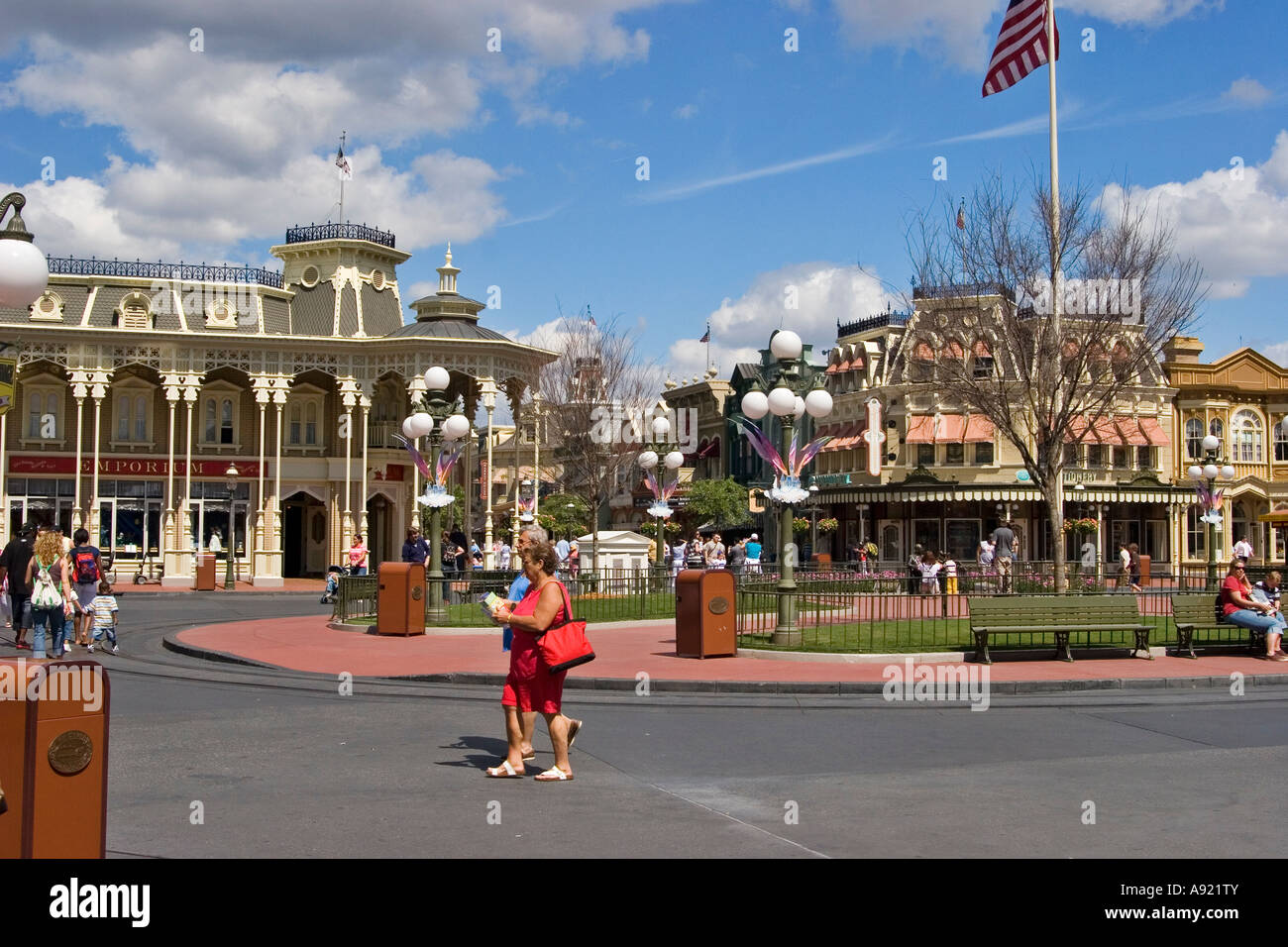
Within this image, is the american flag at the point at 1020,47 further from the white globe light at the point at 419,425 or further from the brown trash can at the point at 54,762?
the brown trash can at the point at 54,762

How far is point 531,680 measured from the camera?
8609 millimetres

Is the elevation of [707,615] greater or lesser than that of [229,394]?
lesser

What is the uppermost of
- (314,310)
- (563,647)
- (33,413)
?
(314,310)

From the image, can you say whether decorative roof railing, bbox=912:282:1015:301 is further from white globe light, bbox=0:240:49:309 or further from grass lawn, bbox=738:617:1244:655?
white globe light, bbox=0:240:49:309

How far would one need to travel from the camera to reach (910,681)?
14.0 m

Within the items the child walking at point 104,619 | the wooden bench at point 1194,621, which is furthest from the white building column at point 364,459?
the wooden bench at point 1194,621

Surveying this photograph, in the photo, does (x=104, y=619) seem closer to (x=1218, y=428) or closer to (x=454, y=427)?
(x=454, y=427)

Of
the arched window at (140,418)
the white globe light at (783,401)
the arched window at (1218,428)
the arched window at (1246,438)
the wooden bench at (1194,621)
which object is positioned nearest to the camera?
the wooden bench at (1194,621)

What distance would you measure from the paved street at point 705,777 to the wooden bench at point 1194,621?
310cm

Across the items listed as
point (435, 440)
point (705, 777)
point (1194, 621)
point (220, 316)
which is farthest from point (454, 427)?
point (220, 316)

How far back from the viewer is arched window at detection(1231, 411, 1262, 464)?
55.8 meters

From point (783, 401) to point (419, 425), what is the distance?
26.7 feet

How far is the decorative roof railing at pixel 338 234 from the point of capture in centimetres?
4578
